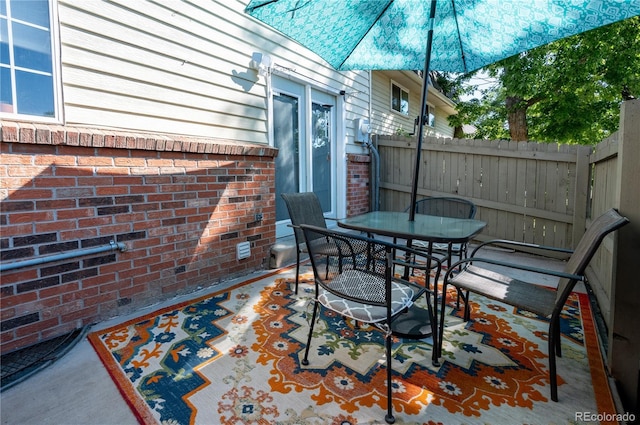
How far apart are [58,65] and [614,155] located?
3.93 m

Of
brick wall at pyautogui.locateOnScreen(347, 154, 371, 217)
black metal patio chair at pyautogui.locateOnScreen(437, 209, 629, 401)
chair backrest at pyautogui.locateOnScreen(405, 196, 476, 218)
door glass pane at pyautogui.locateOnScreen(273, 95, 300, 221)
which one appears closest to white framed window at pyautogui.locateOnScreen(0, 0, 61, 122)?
door glass pane at pyautogui.locateOnScreen(273, 95, 300, 221)

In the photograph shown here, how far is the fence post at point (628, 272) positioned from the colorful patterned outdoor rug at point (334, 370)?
116 mm

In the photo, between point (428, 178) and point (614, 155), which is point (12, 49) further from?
point (428, 178)

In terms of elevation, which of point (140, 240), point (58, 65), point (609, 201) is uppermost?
point (58, 65)

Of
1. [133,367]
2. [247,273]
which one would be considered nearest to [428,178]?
[247,273]

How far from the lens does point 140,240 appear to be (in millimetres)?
2598

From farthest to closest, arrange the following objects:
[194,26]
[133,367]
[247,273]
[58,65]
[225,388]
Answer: [247,273], [194,26], [58,65], [133,367], [225,388]

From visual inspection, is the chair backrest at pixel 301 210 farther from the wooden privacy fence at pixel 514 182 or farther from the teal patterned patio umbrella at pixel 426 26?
the wooden privacy fence at pixel 514 182

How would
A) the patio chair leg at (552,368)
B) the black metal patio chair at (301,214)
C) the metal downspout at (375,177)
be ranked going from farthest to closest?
the metal downspout at (375,177)
the black metal patio chair at (301,214)
the patio chair leg at (552,368)

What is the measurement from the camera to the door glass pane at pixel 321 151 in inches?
189

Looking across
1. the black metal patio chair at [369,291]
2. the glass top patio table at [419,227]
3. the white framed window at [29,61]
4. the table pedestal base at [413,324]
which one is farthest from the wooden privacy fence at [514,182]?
the white framed window at [29,61]

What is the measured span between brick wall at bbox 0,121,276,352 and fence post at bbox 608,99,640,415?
9.42 ft

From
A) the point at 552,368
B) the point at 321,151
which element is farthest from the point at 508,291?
the point at 321,151
